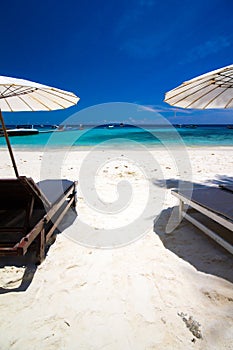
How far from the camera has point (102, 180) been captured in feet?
21.1

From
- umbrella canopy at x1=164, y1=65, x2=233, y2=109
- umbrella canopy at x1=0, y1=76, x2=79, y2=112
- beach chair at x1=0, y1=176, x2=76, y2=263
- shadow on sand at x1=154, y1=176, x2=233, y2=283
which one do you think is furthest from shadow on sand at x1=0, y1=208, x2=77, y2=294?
umbrella canopy at x1=164, y1=65, x2=233, y2=109

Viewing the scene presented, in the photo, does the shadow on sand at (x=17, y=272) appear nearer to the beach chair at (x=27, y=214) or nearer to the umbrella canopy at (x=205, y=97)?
the beach chair at (x=27, y=214)

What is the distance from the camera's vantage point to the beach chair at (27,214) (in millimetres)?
2367

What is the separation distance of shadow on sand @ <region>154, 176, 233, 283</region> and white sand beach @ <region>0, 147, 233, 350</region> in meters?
0.01

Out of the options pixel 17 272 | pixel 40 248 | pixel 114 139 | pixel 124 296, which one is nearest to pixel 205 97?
pixel 124 296

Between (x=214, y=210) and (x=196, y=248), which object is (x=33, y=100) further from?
(x=196, y=248)

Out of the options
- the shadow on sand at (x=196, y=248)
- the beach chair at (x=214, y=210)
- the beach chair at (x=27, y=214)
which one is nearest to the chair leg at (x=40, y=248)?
the beach chair at (x=27, y=214)

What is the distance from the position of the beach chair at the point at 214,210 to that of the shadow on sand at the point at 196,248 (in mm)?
164

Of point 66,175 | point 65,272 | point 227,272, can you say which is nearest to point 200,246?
point 227,272

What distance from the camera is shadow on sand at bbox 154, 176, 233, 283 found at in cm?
234

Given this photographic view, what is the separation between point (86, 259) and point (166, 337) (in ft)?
4.18

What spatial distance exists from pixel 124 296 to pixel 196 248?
1263 millimetres

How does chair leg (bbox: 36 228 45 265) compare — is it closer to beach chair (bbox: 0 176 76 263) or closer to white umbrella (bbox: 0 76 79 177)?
beach chair (bbox: 0 176 76 263)

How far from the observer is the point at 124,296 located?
1.97 m
